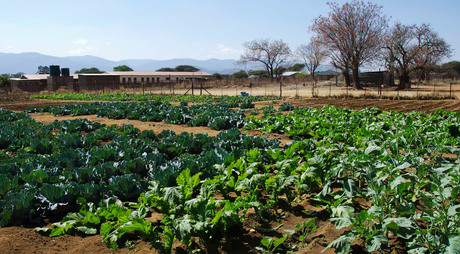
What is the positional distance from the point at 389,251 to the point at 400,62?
141 ft

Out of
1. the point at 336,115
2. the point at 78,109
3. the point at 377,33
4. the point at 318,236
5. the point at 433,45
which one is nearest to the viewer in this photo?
the point at 318,236

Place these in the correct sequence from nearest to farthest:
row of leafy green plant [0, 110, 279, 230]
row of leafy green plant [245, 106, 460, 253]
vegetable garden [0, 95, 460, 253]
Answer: row of leafy green plant [245, 106, 460, 253] < vegetable garden [0, 95, 460, 253] < row of leafy green plant [0, 110, 279, 230]

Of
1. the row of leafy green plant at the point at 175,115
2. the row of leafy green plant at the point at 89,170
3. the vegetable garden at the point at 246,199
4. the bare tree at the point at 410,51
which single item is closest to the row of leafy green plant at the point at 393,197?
the vegetable garden at the point at 246,199

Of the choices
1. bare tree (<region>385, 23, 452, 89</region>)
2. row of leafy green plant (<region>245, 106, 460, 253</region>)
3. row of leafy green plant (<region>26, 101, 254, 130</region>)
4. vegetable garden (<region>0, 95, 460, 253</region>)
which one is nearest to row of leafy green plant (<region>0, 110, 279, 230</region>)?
vegetable garden (<region>0, 95, 460, 253</region>)

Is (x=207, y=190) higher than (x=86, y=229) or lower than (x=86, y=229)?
higher

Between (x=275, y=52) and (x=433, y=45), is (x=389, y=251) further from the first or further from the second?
(x=275, y=52)

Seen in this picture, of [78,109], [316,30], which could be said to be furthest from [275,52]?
[78,109]

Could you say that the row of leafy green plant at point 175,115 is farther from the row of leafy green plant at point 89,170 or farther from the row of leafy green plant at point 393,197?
the row of leafy green plant at point 393,197

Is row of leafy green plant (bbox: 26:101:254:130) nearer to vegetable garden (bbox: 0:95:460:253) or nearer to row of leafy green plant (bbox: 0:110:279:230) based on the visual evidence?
row of leafy green plant (bbox: 0:110:279:230)

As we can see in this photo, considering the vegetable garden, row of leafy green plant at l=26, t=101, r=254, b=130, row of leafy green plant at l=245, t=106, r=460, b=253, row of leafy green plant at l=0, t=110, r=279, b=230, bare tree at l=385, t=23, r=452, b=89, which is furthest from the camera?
bare tree at l=385, t=23, r=452, b=89

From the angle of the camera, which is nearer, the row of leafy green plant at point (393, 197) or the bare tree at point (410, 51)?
the row of leafy green plant at point (393, 197)

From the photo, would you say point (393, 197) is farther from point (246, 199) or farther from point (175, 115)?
point (175, 115)

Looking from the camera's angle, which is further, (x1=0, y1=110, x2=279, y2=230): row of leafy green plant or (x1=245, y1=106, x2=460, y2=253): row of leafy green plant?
(x1=0, y1=110, x2=279, y2=230): row of leafy green plant

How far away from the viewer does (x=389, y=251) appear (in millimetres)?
3043
